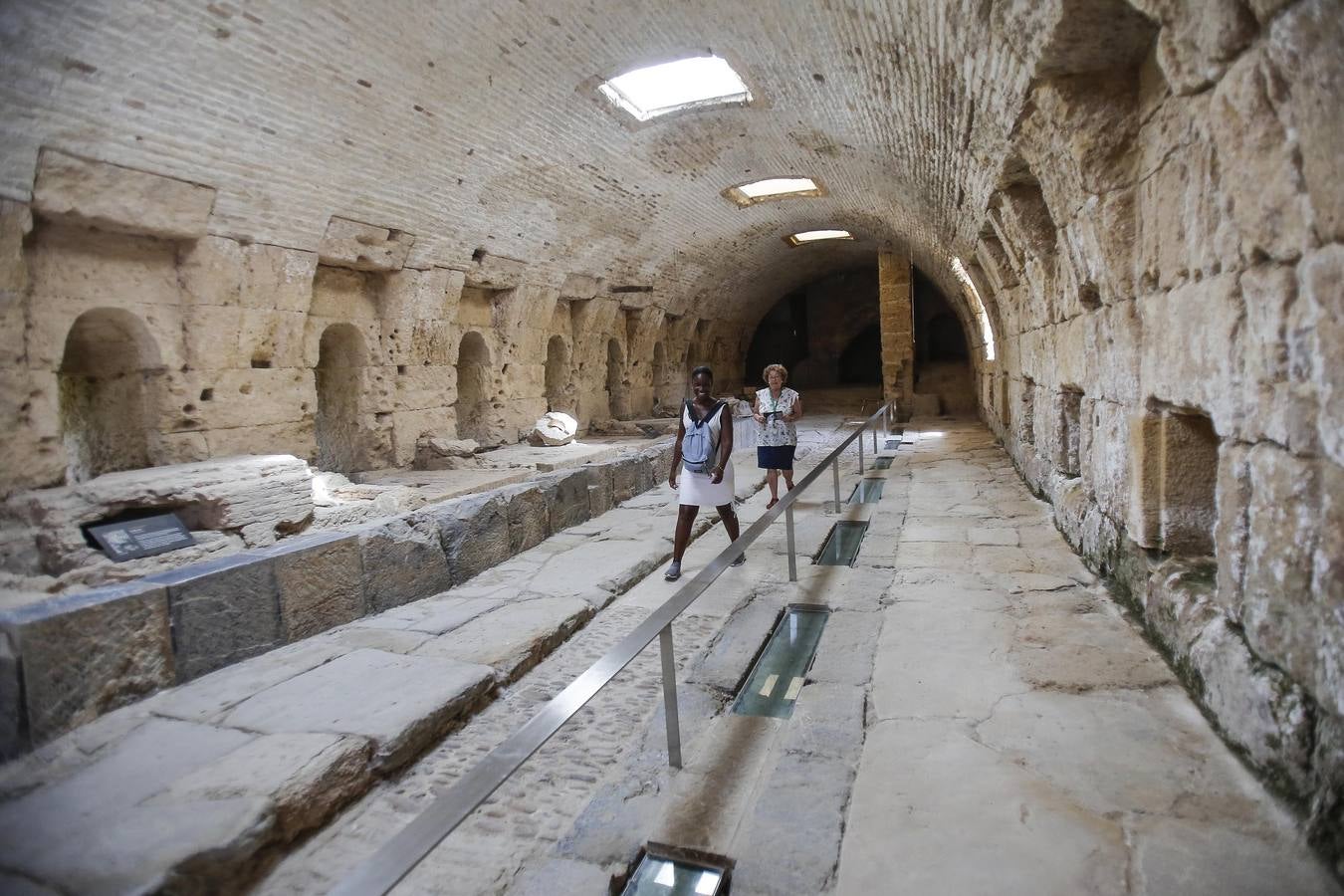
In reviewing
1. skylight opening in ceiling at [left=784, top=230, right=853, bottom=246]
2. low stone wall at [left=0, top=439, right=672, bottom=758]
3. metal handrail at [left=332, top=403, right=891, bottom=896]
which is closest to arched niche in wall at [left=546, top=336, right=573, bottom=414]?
skylight opening in ceiling at [left=784, top=230, right=853, bottom=246]

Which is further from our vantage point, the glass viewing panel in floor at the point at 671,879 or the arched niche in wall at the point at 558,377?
the arched niche in wall at the point at 558,377

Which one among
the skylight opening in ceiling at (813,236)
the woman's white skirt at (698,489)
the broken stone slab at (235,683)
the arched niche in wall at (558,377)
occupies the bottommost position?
the broken stone slab at (235,683)

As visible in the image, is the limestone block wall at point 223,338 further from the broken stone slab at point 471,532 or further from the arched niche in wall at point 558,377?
the broken stone slab at point 471,532

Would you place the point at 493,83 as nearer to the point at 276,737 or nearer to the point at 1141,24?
the point at 1141,24

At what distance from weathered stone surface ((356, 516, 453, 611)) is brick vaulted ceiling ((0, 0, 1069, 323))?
12.1 feet

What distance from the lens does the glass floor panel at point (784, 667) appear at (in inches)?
140

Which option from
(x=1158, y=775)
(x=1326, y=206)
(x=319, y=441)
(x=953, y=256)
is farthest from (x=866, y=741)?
(x=953, y=256)

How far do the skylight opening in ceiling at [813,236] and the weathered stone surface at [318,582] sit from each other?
1306 cm

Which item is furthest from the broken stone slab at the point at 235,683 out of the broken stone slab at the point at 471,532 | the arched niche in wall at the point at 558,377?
the arched niche in wall at the point at 558,377

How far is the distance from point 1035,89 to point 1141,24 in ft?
2.53

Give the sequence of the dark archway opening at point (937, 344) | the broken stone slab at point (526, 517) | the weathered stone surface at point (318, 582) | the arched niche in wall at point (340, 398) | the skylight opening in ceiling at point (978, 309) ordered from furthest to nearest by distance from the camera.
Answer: the dark archway opening at point (937, 344) < the skylight opening in ceiling at point (978, 309) < the arched niche in wall at point (340, 398) < the broken stone slab at point (526, 517) < the weathered stone surface at point (318, 582)

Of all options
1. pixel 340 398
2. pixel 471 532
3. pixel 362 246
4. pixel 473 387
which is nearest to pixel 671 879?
pixel 471 532

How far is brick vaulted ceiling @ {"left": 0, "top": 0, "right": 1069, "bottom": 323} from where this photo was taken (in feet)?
16.4

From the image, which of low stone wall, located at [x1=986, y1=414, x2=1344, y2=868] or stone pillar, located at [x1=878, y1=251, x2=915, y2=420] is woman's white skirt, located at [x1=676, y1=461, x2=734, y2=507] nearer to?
low stone wall, located at [x1=986, y1=414, x2=1344, y2=868]
